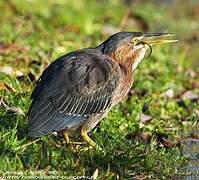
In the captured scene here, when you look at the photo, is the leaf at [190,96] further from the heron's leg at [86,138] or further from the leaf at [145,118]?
the heron's leg at [86,138]

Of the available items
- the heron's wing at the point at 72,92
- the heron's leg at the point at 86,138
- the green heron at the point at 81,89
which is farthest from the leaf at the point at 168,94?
the heron's leg at the point at 86,138

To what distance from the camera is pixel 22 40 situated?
1006 cm

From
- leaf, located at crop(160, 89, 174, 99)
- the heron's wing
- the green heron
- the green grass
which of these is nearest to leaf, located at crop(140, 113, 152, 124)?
the green grass

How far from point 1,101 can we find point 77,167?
1.55m

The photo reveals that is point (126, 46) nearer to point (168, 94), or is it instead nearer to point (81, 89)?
point (81, 89)

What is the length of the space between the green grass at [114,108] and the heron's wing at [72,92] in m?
0.22

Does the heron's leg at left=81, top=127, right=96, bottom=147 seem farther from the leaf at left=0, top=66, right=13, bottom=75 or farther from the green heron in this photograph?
the leaf at left=0, top=66, right=13, bottom=75

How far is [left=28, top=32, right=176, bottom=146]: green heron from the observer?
20.9ft

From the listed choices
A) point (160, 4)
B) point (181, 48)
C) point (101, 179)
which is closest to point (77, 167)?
point (101, 179)

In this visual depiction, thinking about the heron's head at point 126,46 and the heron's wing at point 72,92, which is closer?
the heron's wing at point 72,92

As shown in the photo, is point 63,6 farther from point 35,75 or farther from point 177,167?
point 177,167

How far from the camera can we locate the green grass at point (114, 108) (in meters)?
6.06

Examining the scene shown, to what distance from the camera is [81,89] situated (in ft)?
21.5

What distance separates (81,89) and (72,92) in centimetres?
11
